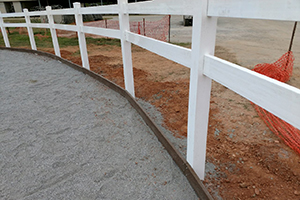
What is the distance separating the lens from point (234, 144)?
294 cm

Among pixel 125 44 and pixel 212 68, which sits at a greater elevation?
pixel 212 68

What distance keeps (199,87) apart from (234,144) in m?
1.36

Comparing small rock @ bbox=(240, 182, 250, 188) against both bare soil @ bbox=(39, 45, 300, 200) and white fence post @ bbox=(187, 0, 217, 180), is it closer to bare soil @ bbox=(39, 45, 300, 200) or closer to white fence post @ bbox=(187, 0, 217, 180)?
bare soil @ bbox=(39, 45, 300, 200)

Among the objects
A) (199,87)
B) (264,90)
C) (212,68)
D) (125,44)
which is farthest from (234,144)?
(125,44)

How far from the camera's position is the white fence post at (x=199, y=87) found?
1.78 metres

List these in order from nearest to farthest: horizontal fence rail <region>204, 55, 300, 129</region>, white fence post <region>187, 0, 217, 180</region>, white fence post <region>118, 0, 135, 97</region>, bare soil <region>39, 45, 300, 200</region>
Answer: horizontal fence rail <region>204, 55, 300, 129</region>, white fence post <region>187, 0, 217, 180</region>, bare soil <region>39, 45, 300, 200</region>, white fence post <region>118, 0, 135, 97</region>

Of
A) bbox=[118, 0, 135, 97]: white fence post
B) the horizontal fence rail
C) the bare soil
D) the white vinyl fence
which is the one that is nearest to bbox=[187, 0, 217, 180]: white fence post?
the white vinyl fence

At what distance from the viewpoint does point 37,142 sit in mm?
2963

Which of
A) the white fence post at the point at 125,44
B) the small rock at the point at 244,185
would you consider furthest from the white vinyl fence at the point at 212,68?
the white fence post at the point at 125,44

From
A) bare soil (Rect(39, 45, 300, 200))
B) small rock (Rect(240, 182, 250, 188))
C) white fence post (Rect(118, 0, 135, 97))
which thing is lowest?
bare soil (Rect(39, 45, 300, 200))

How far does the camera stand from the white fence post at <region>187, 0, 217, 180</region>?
1784 mm

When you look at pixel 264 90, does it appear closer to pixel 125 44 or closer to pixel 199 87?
pixel 199 87

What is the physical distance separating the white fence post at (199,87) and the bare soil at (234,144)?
0.36m

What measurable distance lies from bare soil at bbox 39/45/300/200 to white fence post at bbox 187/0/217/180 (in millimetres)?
361
